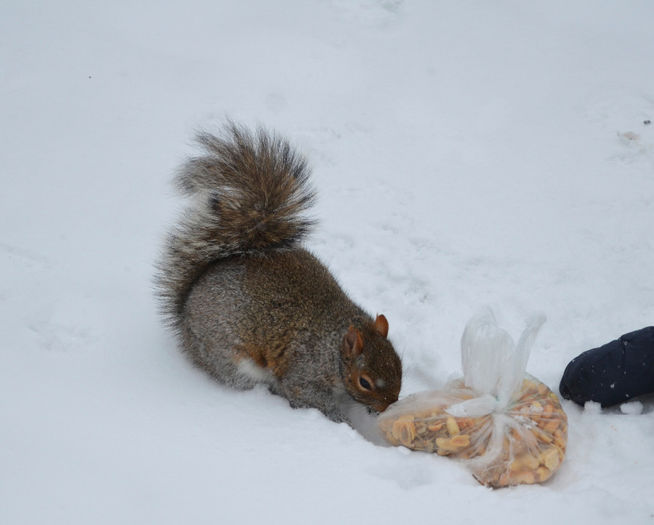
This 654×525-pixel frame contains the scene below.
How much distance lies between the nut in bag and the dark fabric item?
0.25 meters

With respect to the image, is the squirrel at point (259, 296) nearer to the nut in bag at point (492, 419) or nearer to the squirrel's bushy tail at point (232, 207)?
the squirrel's bushy tail at point (232, 207)

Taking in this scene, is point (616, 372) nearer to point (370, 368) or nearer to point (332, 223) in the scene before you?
point (370, 368)

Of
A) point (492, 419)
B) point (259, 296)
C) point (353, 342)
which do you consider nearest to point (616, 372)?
point (492, 419)

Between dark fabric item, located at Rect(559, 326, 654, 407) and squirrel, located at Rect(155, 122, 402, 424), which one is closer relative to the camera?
dark fabric item, located at Rect(559, 326, 654, 407)

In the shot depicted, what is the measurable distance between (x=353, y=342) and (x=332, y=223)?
1.32 m

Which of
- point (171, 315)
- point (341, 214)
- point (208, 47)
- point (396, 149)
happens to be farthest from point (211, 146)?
point (208, 47)

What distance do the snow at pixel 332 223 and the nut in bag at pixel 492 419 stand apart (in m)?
0.10

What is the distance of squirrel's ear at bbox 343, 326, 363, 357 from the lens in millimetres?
2760

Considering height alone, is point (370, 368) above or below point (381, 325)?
below

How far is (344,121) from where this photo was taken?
4.77 m

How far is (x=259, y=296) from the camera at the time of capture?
290 cm

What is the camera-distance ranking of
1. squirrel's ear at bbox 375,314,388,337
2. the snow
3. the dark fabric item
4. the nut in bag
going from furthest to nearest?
squirrel's ear at bbox 375,314,388,337 → the dark fabric item → the nut in bag → the snow

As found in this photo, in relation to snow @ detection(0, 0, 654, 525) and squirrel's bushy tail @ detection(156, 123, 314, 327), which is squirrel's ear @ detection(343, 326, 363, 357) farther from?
squirrel's bushy tail @ detection(156, 123, 314, 327)

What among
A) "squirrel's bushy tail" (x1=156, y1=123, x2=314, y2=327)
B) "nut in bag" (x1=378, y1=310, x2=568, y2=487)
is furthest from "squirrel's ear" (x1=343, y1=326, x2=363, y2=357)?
"squirrel's bushy tail" (x1=156, y1=123, x2=314, y2=327)
